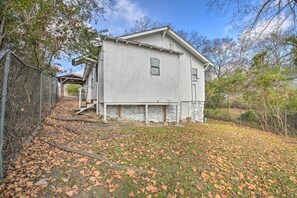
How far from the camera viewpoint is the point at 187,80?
12.0 m

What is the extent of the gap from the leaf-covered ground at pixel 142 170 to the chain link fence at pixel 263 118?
5846 millimetres

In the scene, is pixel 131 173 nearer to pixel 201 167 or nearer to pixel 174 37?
pixel 201 167

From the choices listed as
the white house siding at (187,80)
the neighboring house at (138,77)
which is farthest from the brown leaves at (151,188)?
the white house siding at (187,80)

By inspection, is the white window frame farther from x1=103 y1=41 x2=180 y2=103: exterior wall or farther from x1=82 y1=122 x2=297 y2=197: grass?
x1=82 y1=122 x2=297 y2=197: grass

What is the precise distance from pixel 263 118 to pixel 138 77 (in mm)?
8997

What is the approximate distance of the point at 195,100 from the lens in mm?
12578

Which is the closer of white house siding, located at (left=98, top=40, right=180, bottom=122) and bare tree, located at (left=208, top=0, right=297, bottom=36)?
bare tree, located at (left=208, top=0, right=297, bottom=36)

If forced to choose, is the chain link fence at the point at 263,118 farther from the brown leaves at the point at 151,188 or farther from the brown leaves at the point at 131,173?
the brown leaves at the point at 131,173

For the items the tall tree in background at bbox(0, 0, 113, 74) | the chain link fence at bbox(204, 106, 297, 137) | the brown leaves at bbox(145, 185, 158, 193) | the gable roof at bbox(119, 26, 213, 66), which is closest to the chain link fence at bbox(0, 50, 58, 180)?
the brown leaves at bbox(145, 185, 158, 193)

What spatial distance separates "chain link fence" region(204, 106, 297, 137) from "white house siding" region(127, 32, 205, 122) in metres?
3.04

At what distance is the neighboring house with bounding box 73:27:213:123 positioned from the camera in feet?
26.0

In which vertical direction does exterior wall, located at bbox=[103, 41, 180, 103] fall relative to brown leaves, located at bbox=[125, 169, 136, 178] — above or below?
above

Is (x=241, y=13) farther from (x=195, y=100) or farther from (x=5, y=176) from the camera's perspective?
(x=195, y=100)

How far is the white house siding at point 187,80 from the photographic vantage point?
1093 cm
